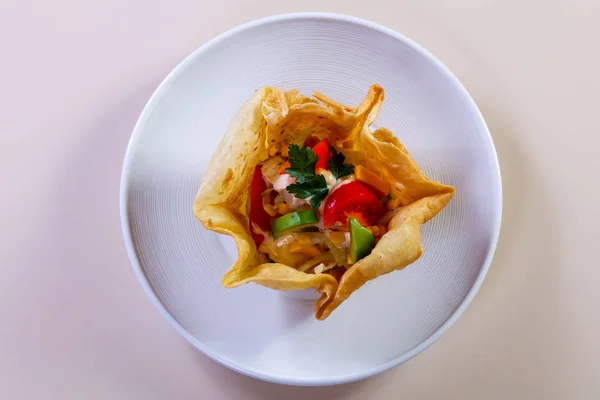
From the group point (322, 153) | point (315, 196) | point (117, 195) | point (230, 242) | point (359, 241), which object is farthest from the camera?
Answer: point (117, 195)

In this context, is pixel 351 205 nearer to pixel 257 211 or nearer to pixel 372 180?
pixel 372 180

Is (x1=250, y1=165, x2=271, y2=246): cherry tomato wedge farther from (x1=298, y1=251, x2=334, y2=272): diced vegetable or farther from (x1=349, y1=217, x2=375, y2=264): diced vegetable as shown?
(x1=349, y1=217, x2=375, y2=264): diced vegetable

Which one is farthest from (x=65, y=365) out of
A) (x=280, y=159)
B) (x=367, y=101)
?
(x=367, y=101)

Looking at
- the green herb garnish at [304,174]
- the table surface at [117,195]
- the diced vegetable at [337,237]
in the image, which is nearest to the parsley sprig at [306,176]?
the green herb garnish at [304,174]

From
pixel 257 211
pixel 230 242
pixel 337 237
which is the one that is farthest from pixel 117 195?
pixel 337 237

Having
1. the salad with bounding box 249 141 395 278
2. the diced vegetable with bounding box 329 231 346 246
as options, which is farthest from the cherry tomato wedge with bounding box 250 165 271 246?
the diced vegetable with bounding box 329 231 346 246
